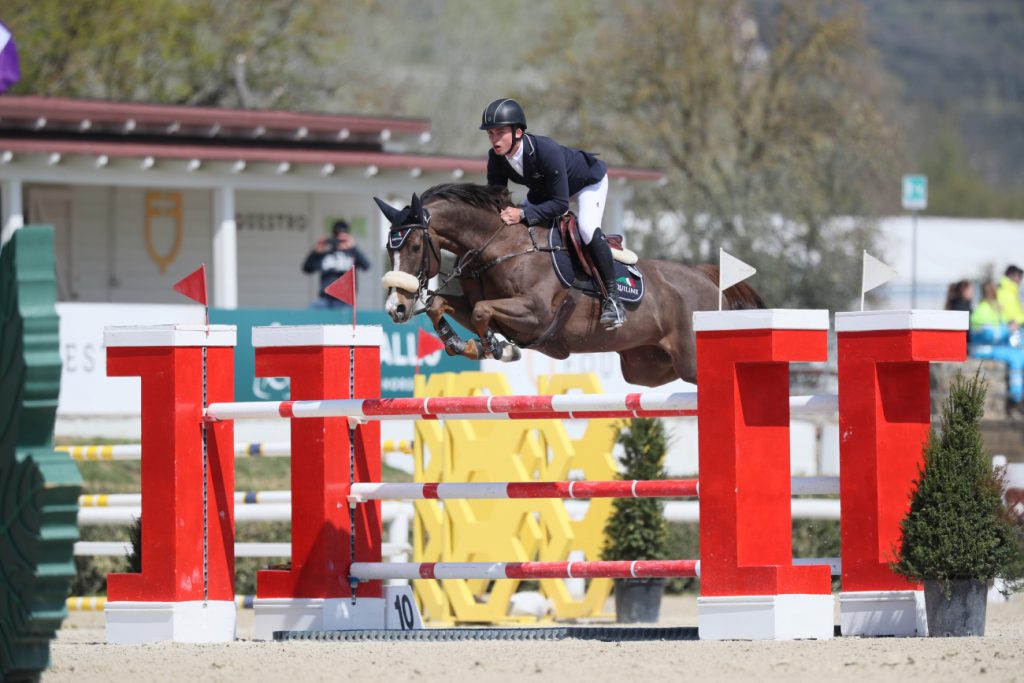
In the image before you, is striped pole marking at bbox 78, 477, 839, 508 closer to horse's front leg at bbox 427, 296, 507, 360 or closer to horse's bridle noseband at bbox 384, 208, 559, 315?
horse's front leg at bbox 427, 296, 507, 360

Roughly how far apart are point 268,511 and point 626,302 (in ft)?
9.21

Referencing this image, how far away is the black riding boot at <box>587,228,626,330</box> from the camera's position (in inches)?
300

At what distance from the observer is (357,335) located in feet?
22.3

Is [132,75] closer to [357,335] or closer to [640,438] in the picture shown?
[640,438]

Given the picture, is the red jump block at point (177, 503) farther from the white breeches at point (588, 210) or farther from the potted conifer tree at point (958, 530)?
the potted conifer tree at point (958, 530)

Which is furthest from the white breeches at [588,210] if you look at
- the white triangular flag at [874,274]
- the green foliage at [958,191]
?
the green foliage at [958,191]

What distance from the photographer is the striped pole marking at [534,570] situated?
5941 millimetres

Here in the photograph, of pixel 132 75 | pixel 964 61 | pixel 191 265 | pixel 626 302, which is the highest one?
pixel 964 61

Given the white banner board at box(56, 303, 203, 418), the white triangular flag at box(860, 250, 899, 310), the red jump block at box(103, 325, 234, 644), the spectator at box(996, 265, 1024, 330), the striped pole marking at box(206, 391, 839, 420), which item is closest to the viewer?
the striped pole marking at box(206, 391, 839, 420)

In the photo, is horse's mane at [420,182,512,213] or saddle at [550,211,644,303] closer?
horse's mane at [420,182,512,213]

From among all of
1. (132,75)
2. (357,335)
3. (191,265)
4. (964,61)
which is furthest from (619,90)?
(964,61)

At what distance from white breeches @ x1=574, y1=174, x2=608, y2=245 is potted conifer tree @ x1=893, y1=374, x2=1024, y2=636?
222 centimetres

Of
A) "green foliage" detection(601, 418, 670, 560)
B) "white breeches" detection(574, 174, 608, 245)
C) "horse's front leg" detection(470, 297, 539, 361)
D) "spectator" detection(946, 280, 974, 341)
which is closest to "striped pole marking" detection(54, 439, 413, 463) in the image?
"horse's front leg" detection(470, 297, 539, 361)

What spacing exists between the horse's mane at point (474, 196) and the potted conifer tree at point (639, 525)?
107 inches
